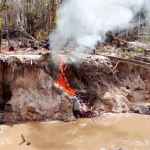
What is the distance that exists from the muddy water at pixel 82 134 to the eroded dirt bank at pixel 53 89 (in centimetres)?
45

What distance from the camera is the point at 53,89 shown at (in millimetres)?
5891

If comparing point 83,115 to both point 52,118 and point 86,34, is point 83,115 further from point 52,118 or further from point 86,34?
point 86,34

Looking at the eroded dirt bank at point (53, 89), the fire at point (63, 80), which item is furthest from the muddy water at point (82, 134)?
the fire at point (63, 80)

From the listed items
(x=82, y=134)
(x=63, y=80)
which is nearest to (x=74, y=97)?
(x=63, y=80)

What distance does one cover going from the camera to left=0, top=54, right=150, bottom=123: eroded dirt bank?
5.58 meters

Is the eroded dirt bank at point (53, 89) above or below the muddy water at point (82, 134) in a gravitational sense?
above

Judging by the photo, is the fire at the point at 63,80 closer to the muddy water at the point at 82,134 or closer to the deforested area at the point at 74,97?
the deforested area at the point at 74,97

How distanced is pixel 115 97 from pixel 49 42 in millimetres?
3838

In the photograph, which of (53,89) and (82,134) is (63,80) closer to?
(53,89)

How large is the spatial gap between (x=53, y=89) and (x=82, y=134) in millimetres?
1807

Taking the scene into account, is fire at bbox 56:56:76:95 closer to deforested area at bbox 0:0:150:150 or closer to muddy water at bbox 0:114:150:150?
deforested area at bbox 0:0:150:150

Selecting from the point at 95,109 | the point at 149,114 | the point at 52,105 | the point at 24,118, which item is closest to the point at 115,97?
the point at 95,109

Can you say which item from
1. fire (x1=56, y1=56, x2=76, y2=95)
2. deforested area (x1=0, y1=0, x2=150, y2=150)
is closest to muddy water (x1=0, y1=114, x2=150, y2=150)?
deforested area (x1=0, y1=0, x2=150, y2=150)

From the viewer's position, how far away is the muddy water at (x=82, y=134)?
4.21 metres
